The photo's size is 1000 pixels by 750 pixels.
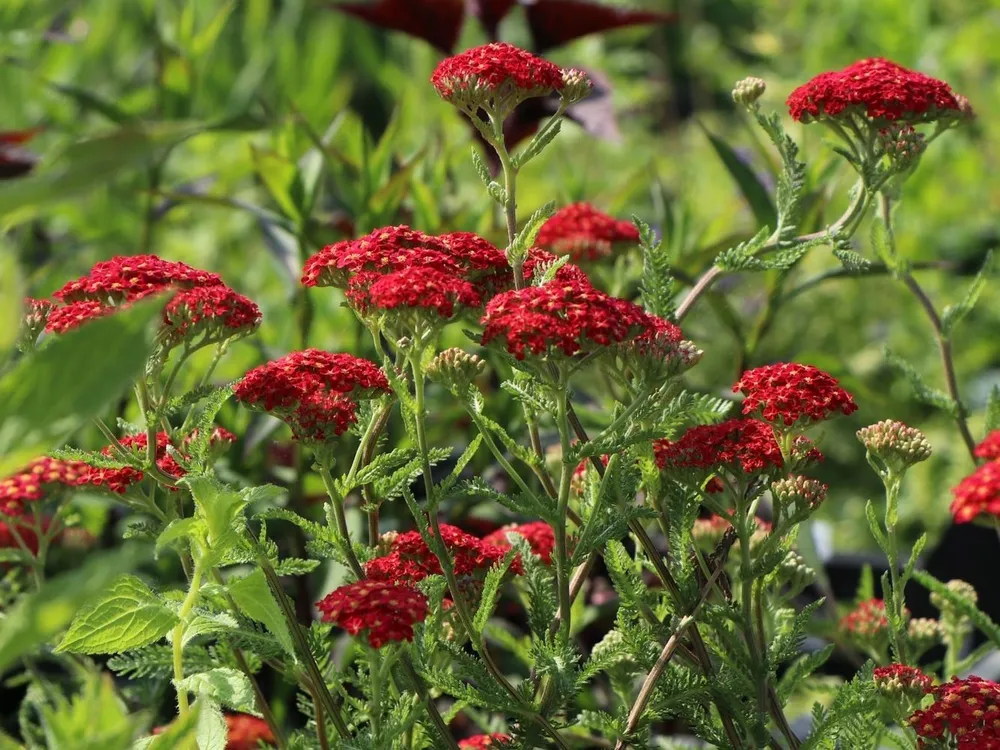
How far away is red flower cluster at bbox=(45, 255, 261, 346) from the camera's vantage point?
112 cm

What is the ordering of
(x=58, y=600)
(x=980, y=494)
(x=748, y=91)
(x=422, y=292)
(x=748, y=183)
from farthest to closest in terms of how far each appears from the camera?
(x=748, y=183) < (x=748, y=91) < (x=422, y=292) < (x=980, y=494) < (x=58, y=600)

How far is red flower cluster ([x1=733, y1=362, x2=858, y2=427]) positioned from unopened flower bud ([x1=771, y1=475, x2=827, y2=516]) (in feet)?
0.20

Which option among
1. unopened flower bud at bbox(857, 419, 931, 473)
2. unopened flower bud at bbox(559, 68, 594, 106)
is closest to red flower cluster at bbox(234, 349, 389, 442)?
unopened flower bud at bbox(559, 68, 594, 106)

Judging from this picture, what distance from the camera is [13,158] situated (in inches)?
105

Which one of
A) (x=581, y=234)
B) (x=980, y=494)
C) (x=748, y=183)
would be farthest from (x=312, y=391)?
(x=748, y=183)

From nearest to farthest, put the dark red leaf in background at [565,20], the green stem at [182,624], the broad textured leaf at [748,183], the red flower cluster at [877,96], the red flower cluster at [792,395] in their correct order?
the green stem at [182,624], the red flower cluster at [792,395], the red flower cluster at [877,96], the broad textured leaf at [748,183], the dark red leaf in background at [565,20]

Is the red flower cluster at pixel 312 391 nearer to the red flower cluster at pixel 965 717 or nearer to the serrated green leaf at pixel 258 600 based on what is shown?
the serrated green leaf at pixel 258 600

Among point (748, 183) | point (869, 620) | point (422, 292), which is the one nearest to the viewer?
point (422, 292)

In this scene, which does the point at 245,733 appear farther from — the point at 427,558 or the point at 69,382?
the point at 69,382

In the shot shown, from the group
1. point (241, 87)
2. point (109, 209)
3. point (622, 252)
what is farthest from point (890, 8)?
point (622, 252)

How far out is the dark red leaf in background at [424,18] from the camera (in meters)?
2.37

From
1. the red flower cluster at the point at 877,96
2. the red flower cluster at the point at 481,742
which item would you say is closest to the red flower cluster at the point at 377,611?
the red flower cluster at the point at 481,742

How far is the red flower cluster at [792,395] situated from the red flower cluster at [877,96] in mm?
282

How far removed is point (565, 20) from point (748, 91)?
1.05 m
